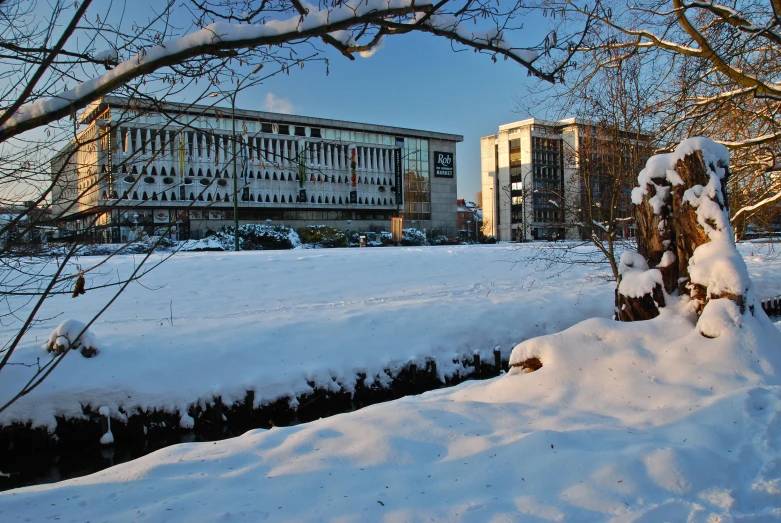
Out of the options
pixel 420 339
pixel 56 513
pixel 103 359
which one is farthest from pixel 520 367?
pixel 103 359

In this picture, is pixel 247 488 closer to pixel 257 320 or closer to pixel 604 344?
pixel 604 344

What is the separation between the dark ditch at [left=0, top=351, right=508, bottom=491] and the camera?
25.2 ft

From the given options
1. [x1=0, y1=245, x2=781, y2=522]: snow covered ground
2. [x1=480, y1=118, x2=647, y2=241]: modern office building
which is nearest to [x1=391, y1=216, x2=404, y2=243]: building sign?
[x1=480, y1=118, x2=647, y2=241]: modern office building

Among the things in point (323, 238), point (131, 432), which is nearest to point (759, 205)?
point (131, 432)

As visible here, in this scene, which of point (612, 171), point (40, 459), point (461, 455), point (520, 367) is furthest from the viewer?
point (612, 171)

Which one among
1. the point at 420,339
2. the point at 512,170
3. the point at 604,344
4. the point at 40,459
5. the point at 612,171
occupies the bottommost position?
the point at 40,459

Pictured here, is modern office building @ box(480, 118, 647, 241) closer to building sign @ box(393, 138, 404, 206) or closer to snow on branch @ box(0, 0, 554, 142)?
snow on branch @ box(0, 0, 554, 142)

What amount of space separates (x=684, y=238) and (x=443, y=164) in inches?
2501

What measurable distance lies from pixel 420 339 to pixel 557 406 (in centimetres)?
731

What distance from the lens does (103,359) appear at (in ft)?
30.5

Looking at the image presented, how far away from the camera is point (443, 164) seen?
223 feet

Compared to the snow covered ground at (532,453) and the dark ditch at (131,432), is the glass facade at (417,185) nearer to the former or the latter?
the dark ditch at (131,432)

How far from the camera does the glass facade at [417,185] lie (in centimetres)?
6469

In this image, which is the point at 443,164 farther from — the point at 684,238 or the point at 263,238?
the point at 684,238
